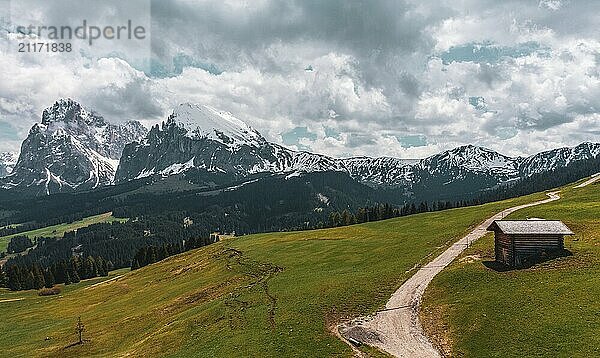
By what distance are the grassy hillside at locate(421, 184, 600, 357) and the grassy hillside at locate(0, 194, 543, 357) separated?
23.5ft

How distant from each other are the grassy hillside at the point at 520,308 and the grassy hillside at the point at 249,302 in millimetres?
7166

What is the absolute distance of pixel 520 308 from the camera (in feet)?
125

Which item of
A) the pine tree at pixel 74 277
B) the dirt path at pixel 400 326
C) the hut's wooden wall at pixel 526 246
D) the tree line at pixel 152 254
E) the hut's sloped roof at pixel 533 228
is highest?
the hut's sloped roof at pixel 533 228

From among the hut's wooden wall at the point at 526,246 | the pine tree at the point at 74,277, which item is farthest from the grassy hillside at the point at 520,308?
the pine tree at the point at 74,277

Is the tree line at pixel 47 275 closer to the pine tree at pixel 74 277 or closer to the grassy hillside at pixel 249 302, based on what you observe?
the pine tree at pixel 74 277

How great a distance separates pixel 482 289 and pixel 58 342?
5647cm

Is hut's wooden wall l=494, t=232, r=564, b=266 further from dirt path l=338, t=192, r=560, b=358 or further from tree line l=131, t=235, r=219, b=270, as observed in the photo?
tree line l=131, t=235, r=219, b=270

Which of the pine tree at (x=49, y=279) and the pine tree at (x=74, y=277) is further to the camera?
the pine tree at (x=74, y=277)

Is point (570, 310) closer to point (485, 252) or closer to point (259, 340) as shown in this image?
point (485, 252)

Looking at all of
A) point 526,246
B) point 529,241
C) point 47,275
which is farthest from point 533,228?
point 47,275

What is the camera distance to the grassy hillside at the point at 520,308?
32281mm

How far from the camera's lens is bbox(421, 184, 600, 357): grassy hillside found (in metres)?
32.3

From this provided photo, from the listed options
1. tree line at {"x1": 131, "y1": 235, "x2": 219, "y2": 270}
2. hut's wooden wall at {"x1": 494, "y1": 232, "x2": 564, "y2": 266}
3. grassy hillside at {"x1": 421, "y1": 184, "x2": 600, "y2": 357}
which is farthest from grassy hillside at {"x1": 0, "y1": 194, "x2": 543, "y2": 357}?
tree line at {"x1": 131, "y1": 235, "x2": 219, "y2": 270}

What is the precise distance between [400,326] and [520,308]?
10.5 m
